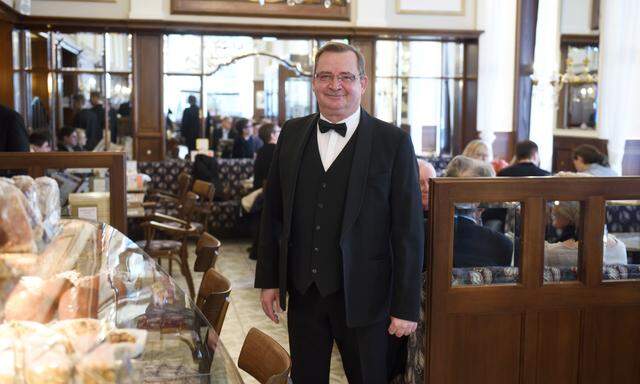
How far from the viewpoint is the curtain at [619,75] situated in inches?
296

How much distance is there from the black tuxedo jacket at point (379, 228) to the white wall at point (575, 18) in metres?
9.11

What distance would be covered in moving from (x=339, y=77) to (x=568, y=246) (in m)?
1.55

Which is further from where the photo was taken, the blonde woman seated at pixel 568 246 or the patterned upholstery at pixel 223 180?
the patterned upholstery at pixel 223 180

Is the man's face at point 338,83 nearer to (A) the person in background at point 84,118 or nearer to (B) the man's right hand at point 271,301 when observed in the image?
(B) the man's right hand at point 271,301

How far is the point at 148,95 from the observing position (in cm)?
1019

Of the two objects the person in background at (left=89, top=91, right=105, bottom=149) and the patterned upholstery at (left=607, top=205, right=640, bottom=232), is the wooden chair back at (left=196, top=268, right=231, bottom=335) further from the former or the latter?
the person in background at (left=89, top=91, right=105, bottom=149)

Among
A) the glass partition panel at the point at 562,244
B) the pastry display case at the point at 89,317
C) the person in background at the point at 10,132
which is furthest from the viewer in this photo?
the person in background at the point at 10,132

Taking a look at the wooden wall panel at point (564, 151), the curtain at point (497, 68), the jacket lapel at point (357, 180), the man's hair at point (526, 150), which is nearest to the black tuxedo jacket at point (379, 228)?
the jacket lapel at point (357, 180)

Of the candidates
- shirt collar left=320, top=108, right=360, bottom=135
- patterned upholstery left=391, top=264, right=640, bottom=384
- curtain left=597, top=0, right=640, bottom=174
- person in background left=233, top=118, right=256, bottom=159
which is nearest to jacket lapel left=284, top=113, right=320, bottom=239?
shirt collar left=320, top=108, right=360, bottom=135

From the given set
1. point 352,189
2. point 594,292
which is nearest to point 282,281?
point 352,189

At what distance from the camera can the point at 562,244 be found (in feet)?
11.5

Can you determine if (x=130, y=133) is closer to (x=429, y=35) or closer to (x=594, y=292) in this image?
(x=429, y=35)

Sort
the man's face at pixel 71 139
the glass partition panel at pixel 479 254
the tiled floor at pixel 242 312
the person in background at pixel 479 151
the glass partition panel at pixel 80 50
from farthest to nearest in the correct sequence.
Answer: the glass partition panel at pixel 80 50 → the man's face at pixel 71 139 → the person in background at pixel 479 151 → the tiled floor at pixel 242 312 → the glass partition panel at pixel 479 254

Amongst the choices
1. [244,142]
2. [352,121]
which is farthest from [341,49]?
[244,142]
